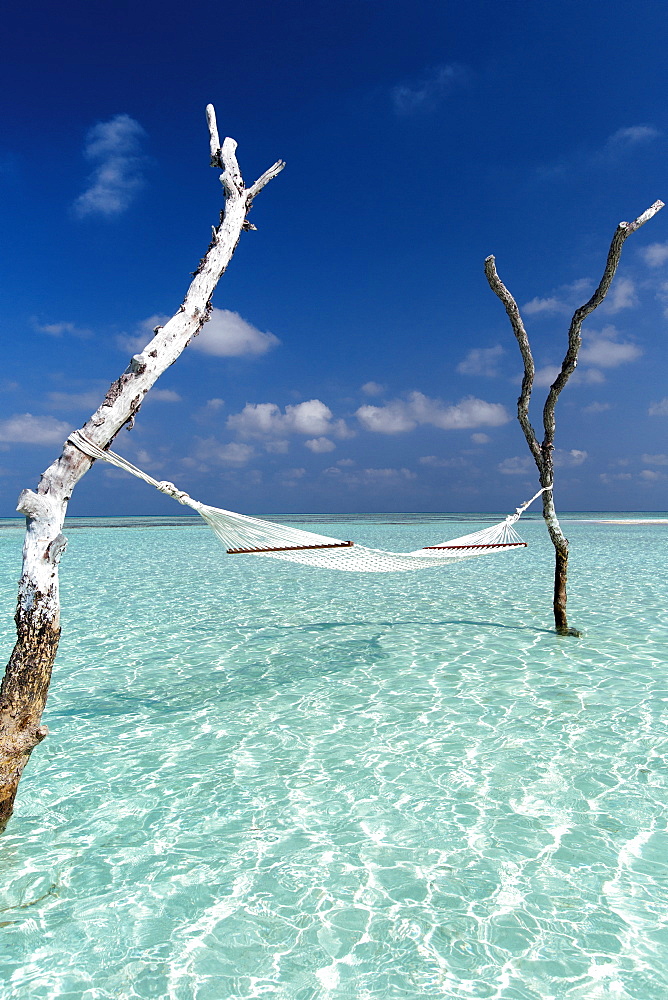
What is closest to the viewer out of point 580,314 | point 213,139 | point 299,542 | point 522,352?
point 213,139

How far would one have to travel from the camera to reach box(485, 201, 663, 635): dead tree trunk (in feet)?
20.3

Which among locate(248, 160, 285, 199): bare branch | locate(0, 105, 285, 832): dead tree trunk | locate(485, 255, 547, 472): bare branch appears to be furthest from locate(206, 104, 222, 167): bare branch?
locate(485, 255, 547, 472): bare branch

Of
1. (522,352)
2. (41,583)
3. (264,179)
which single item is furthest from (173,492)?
(522,352)

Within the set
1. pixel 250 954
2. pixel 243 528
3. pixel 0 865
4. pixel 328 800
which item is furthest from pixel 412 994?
pixel 243 528

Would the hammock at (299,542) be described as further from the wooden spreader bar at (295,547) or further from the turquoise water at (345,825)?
the turquoise water at (345,825)

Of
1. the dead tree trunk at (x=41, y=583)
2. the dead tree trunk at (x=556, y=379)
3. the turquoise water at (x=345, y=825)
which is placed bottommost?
the turquoise water at (x=345, y=825)

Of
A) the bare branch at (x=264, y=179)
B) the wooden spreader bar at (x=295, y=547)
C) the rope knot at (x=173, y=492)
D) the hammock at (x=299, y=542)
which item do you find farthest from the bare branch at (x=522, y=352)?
the rope knot at (x=173, y=492)

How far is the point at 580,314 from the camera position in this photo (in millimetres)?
6422

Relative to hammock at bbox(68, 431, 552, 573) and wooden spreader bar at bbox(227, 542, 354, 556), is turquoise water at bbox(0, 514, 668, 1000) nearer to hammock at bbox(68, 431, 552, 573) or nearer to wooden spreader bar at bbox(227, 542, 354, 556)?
hammock at bbox(68, 431, 552, 573)

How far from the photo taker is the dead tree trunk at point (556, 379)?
6191 millimetres

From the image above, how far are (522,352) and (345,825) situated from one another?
17.6 feet

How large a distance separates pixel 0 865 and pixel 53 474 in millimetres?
1829

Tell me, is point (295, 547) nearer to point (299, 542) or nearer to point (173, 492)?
point (299, 542)

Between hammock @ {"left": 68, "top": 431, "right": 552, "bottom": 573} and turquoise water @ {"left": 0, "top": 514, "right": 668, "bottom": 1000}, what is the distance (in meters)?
1.05
